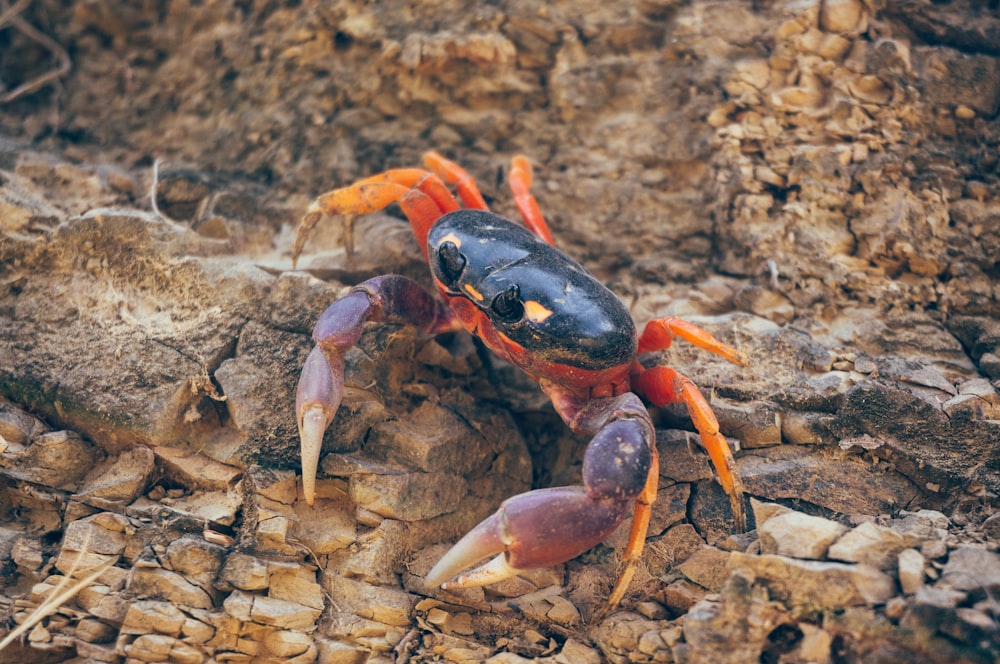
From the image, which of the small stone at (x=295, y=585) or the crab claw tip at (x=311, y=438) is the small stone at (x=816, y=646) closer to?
the small stone at (x=295, y=585)

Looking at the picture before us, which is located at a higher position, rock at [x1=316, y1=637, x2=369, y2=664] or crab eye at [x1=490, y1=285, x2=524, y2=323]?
crab eye at [x1=490, y1=285, x2=524, y2=323]

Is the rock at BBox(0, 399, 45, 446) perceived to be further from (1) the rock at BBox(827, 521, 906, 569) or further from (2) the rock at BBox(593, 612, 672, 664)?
(1) the rock at BBox(827, 521, 906, 569)

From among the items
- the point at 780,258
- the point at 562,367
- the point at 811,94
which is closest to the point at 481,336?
the point at 562,367

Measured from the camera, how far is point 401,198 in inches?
160

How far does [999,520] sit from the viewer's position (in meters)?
A: 3.01

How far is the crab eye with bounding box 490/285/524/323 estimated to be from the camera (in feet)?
11.3

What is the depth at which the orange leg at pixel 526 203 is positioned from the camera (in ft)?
14.4

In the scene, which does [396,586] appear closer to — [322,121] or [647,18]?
[322,121]

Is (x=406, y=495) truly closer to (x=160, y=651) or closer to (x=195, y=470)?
(x=195, y=470)

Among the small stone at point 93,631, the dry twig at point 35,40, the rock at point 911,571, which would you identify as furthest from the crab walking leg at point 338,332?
the dry twig at point 35,40

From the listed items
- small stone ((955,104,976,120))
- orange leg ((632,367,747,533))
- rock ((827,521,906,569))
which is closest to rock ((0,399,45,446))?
orange leg ((632,367,747,533))

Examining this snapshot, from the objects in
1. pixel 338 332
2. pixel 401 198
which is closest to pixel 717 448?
pixel 338 332

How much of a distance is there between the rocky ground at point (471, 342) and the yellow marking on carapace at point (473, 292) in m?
0.55

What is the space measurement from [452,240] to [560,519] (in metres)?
1.43
